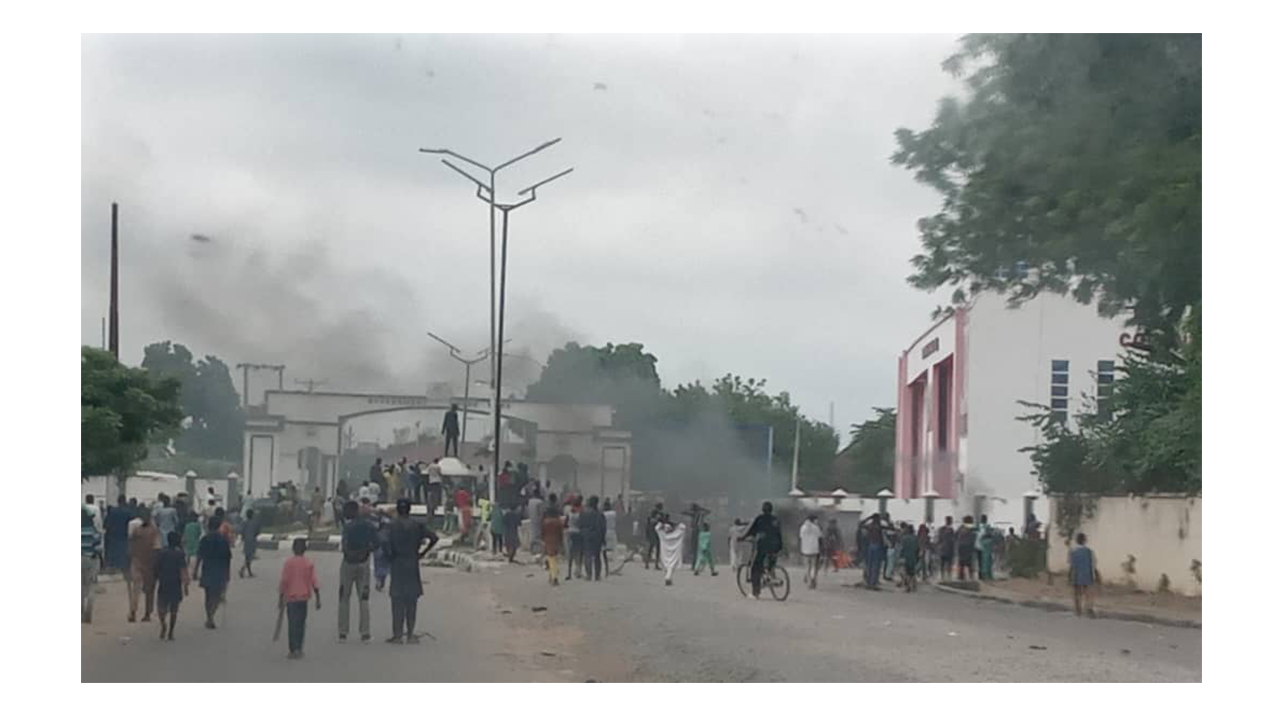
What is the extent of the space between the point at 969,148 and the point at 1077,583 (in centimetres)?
535

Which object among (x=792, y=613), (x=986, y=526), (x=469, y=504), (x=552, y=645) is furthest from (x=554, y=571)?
(x=986, y=526)

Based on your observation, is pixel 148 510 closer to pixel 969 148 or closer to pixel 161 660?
pixel 161 660

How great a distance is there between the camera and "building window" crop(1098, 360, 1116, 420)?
2541 cm

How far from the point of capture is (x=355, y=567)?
1562 centimetres

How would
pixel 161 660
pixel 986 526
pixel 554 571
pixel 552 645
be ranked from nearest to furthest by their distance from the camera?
pixel 161 660 < pixel 552 645 < pixel 554 571 < pixel 986 526

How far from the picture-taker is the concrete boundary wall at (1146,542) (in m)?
20.5

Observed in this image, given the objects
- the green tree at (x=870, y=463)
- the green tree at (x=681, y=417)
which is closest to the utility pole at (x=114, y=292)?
the green tree at (x=681, y=417)

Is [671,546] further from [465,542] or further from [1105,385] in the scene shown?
[1105,385]

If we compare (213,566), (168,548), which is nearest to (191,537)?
(213,566)

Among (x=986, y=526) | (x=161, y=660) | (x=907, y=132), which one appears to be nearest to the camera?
(x=161, y=660)

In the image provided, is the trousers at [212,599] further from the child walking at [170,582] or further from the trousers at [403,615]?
the trousers at [403,615]

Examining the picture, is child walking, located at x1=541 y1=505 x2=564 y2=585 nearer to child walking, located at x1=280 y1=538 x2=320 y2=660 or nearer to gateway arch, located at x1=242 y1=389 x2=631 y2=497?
Answer: gateway arch, located at x1=242 y1=389 x2=631 y2=497

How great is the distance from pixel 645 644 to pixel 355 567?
293cm

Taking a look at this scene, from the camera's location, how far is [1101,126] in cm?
1880
